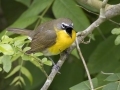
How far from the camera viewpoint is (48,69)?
3.50 meters

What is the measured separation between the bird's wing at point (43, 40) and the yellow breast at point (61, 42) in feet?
0.16

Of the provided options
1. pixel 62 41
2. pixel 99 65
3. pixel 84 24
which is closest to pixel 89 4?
pixel 84 24

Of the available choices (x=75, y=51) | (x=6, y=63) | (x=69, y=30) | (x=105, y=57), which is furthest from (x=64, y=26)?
(x=6, y=63)

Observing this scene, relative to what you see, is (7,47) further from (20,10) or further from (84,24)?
(20,10)

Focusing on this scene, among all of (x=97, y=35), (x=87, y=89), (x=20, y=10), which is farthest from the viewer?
(x=20, y=10)

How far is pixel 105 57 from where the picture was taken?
3.12 meters

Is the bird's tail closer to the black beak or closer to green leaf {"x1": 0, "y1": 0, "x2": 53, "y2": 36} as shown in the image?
green leaf {"x1": 0, "y1": 0, "x2": 53, "y2": 36}

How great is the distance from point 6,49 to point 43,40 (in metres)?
1.39

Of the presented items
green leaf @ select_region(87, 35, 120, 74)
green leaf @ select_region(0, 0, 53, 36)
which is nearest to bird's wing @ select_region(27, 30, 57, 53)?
green leaf @ select_region(0, 0, 53, 36)

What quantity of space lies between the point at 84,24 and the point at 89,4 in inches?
7.2

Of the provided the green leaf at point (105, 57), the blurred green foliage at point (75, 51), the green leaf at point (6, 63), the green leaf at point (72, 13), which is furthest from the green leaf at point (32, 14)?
the green leaf at point (6, 63)

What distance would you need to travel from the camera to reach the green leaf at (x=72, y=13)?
285 centimetres

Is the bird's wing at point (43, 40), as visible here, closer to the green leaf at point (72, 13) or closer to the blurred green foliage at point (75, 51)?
the blurred green foliage at point (75, 51)

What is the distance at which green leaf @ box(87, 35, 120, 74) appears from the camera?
302 cm
